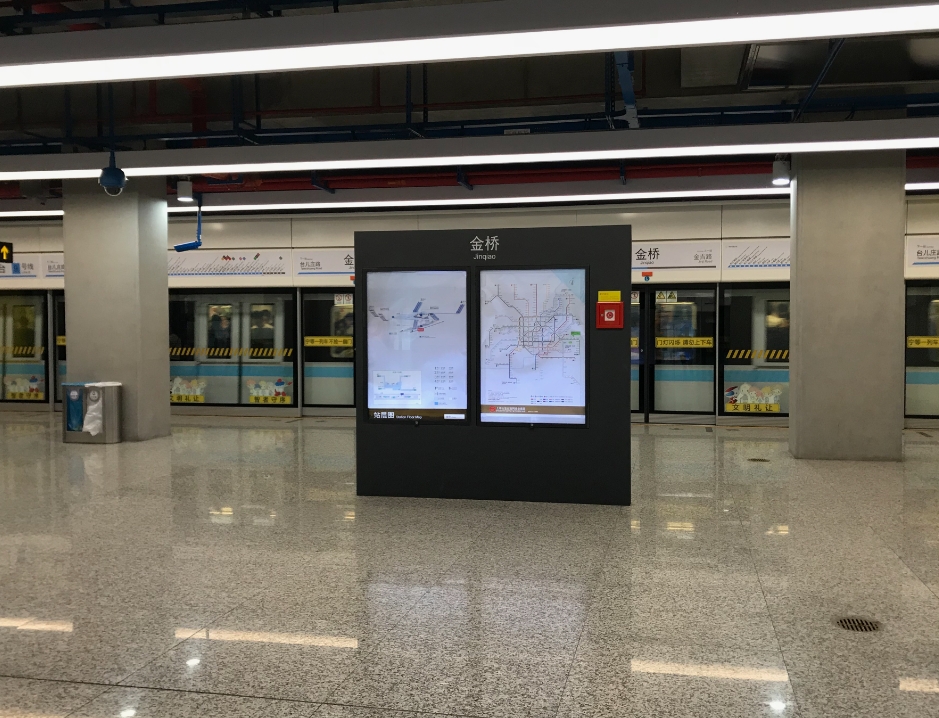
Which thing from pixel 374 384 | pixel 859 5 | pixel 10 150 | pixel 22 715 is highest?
pixel 10 150

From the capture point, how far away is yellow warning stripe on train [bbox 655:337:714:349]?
42.0ft

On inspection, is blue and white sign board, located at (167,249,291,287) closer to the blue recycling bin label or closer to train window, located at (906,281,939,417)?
the blue recycling bin label

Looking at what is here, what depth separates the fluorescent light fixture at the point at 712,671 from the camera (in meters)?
3.41

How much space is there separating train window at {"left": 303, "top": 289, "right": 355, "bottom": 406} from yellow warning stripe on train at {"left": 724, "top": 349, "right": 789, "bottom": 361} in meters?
5.86

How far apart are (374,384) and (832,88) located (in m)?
5.34

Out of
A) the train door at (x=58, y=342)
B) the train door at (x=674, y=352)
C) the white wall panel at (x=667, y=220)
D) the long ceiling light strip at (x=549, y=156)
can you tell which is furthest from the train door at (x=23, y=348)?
the train door at (x=674, y=352)

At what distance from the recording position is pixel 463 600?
4.41 meters

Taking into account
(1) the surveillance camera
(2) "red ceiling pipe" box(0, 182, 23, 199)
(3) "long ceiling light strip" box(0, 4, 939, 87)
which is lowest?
(1) the surveillance camera

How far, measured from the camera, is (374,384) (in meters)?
7.23

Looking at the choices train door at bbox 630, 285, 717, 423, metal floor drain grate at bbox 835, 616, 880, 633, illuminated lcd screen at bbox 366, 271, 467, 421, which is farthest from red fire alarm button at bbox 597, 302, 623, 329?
train door at bbox 630, 285, 717, 423

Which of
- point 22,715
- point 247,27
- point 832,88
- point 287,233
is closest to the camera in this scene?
point 22,715

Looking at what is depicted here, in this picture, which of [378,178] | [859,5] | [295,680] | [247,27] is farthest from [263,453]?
[859,5]

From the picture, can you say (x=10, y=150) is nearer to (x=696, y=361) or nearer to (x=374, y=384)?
(x=374, y=384)

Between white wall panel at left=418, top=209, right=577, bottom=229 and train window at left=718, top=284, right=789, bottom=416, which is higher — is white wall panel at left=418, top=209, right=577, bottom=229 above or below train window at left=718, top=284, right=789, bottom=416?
above
